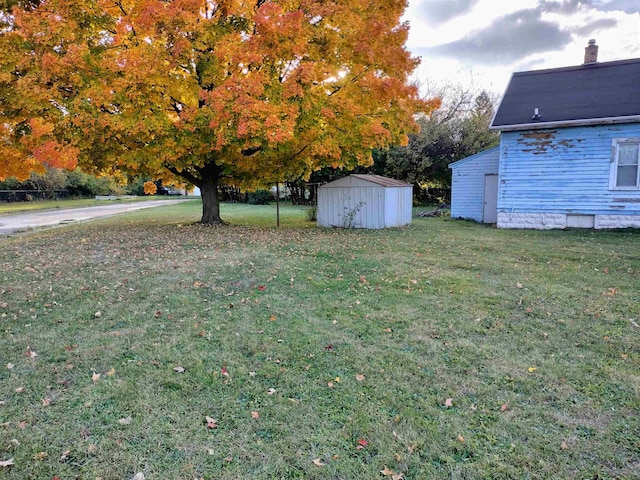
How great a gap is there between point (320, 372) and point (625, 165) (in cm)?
1254

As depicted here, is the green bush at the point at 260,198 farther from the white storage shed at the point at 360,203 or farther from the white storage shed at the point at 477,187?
the white storage shed at the point at 360,203

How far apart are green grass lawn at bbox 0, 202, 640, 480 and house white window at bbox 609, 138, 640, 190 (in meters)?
6.08

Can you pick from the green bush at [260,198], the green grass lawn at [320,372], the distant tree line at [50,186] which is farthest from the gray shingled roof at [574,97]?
the distant tree line at [50,186]

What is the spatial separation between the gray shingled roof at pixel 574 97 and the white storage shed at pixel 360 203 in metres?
3.97

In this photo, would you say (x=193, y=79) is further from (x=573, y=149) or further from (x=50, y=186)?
(x=50, y=186)

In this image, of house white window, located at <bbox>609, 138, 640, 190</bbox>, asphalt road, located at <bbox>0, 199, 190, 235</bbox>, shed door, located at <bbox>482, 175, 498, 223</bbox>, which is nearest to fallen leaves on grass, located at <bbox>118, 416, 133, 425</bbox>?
house white window, located at <bbox>609, 138, 640, 190</bbox>

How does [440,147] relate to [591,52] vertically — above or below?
below

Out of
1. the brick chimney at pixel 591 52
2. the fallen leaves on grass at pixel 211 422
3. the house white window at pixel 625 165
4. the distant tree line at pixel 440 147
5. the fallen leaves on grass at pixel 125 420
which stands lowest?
the fallen leaves on grass at pixel 211 422

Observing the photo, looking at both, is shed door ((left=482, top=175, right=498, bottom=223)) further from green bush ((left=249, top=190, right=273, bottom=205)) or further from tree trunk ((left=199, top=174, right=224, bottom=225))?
green bush ((left=249, top=190, right=273, bottom=205))

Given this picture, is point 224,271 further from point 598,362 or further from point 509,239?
point 509,239

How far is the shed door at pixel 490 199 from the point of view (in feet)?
48.9

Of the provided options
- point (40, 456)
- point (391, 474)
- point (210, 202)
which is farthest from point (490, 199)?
point (40, 456)

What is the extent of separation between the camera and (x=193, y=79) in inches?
441

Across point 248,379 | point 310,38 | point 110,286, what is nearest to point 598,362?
point 248,379
